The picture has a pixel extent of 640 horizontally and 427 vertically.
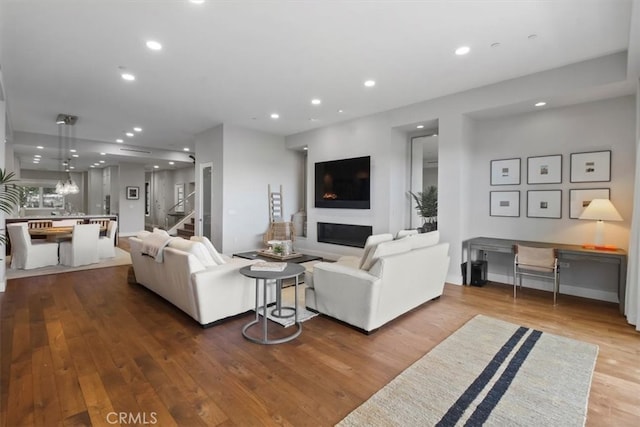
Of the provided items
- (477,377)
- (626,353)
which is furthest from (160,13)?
(626,353)

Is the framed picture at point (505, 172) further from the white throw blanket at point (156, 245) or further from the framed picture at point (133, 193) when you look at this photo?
the framed picture at point (133, 193)

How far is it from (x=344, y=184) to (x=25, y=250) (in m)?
6.30

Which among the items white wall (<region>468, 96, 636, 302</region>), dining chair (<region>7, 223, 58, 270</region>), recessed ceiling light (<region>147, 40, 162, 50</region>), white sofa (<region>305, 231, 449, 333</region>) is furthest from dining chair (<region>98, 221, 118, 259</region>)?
white wall (<region>468, 96, 636, 302</region>)

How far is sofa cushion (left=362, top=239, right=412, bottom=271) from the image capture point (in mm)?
3246

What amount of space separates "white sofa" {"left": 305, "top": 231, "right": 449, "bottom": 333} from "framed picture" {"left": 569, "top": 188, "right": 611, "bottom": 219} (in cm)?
236

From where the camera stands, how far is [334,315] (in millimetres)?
3432

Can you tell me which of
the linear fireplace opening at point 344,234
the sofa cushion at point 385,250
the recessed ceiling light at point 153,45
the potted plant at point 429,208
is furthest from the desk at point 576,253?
the recessed ceiling light at point 153,45

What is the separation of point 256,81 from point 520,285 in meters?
5.14

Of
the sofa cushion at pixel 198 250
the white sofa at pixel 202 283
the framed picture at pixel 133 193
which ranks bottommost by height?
the white sofa at pixel 202 283

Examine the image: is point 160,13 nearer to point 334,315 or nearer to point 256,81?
point 256,81

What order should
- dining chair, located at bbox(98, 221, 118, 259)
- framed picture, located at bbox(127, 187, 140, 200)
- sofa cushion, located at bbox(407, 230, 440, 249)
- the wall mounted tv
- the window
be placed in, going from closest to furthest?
1. sofa cushion, located at bbox(407, 230, 440, 249)
2. the wall mounted tv
3. dining chair, located at bbox(98, 221, 118, 259)
4. framed picture, located at bbox(127, 187, 140, 200)
5. the window

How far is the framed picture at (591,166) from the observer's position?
4.27m

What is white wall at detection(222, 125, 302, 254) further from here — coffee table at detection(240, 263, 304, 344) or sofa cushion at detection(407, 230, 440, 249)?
sofa cushion at detection(407, 230, 440, 249)

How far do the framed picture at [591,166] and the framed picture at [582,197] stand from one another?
0.15 meters
